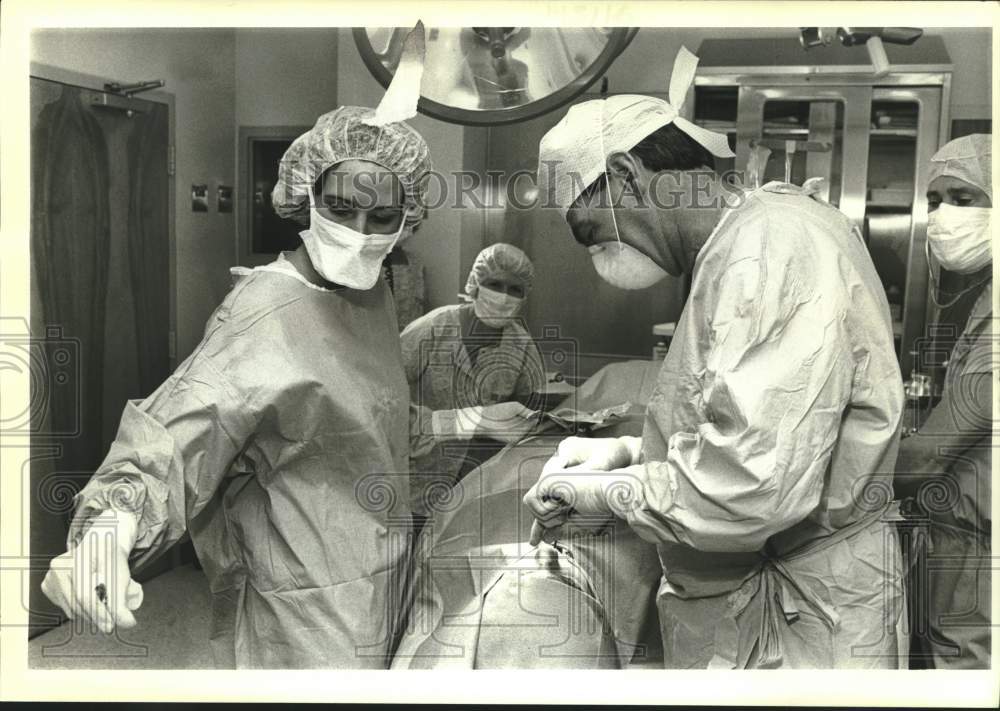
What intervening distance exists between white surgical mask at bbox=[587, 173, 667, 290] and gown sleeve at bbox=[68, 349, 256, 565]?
2.33ft

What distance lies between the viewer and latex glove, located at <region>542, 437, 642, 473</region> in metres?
1.87

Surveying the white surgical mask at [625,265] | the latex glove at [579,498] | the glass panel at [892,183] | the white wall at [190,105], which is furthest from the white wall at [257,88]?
the latex glove at [579,498]

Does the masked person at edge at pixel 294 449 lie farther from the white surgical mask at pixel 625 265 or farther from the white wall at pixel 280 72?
the white surgical mask at pixel 625 265

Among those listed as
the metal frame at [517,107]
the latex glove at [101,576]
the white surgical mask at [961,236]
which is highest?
the metal frame at [517,107]

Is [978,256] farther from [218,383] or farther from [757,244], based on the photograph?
[218,383]

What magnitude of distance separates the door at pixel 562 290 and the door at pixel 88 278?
60 cm

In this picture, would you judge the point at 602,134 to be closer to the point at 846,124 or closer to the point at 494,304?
the point at 494,304

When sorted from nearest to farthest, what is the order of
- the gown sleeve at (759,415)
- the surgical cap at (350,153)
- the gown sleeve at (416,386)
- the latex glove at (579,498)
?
the gown sleeve at (759,415), the latex glove at (579,498), the surgical cap at (350,153), the gown sleeve at (416,386)

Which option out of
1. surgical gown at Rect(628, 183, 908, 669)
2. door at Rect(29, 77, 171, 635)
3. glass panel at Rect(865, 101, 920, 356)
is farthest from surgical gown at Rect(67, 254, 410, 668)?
glass panel at Rect(865, 101, 920, 356)

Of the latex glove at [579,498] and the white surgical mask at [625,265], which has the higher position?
the white surgical mask at [625,265]

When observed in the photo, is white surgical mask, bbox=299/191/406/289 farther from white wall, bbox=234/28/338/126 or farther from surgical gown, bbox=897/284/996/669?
surgical gown, bbox=897/284/996/669

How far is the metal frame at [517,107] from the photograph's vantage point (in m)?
1.88

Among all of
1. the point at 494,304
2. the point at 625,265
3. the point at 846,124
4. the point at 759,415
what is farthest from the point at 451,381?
the point at 846,124

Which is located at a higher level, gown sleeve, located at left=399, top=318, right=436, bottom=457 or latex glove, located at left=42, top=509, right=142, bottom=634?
gown sleeve, located at left=399, top=318, right=436, bottom=457
